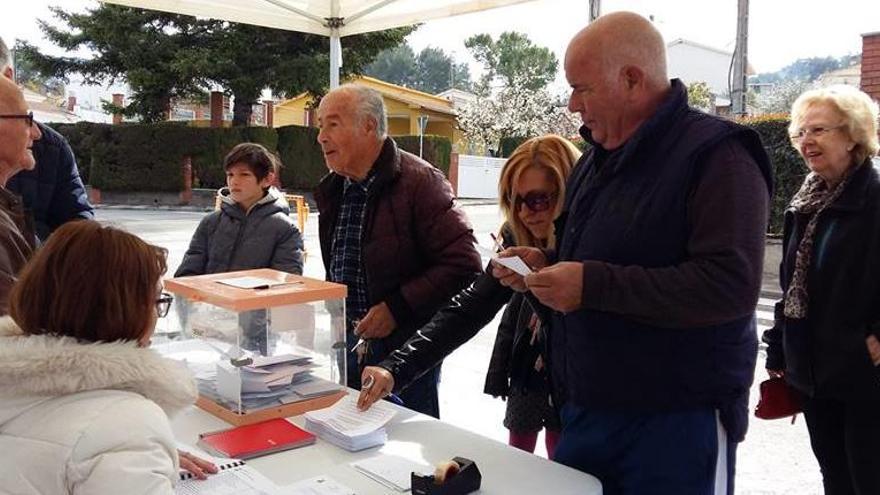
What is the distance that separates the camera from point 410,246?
2.60 meters

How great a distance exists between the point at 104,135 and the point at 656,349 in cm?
2323

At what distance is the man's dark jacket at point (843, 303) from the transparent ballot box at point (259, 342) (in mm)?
1504

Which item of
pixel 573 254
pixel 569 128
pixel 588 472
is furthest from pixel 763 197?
pixel 569 128

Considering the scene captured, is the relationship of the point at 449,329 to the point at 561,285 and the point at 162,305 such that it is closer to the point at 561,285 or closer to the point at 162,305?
the point at 561,285

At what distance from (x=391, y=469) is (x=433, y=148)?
23.5 m

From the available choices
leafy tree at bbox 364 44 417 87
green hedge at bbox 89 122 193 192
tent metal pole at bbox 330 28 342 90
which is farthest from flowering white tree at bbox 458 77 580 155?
leafy tree at bbox 364 44 417 87

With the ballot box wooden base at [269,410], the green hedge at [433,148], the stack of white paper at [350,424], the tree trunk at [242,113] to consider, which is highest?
the tree trunk at [242,113]

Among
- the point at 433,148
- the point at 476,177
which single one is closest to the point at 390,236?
the point at 433,148

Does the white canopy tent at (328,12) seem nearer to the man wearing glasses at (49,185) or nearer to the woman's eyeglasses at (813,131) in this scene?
the man wearing glasses at (49,185)

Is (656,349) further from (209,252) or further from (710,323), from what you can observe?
(209,252)

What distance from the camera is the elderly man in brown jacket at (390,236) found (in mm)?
2570

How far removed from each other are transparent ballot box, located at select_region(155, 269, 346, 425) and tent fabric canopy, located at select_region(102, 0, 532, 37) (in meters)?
2.44

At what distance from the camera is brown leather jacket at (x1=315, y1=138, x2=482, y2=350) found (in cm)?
256

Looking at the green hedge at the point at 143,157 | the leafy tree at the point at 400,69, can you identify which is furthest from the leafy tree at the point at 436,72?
the green hedge at the point at 143,157
